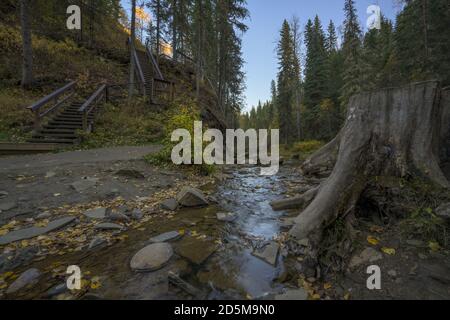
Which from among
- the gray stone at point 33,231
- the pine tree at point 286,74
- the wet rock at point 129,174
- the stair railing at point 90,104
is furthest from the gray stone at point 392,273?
the pine tree at point 286,74

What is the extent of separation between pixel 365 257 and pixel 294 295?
102cm

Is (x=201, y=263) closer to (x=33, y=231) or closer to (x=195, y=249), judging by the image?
(x=195, y=249)

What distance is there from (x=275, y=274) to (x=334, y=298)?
601mm

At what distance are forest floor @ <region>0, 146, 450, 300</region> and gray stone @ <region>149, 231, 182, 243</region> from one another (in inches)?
2.9

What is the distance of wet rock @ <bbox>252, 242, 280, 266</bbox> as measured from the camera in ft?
8.80

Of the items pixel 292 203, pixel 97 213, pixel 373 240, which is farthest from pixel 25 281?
pixel 292 203

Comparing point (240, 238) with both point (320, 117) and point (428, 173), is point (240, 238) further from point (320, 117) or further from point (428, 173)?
point (320, 117)

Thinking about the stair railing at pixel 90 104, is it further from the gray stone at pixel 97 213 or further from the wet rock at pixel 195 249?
the wet rock at pixel 195 249

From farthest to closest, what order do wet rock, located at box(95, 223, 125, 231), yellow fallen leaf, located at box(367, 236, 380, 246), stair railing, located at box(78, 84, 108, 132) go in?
stair railing, located at box(78, 84, 108, 132) → wet rock, located at box(95, 223, 125, 231) → yellow fallen leaf, located at box(367, 236, 380, 246)

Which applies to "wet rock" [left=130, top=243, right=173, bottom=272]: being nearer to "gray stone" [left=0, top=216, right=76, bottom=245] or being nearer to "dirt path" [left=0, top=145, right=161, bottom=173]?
"gray stone" [left=0, top=216, right=76, bottom=245]

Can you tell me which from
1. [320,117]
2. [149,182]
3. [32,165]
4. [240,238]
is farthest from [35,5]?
[320,117]

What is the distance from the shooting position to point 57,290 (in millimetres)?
2086

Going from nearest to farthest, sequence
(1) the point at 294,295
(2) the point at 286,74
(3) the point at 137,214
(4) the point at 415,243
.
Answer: (1) the point at 294,295
(4) the point at 415,243
(3) the point at 137,214
(2) the point at 286,74

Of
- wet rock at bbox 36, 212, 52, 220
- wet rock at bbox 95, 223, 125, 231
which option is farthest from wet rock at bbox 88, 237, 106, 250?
wet rock at bbox 36, 212, 52, 220
